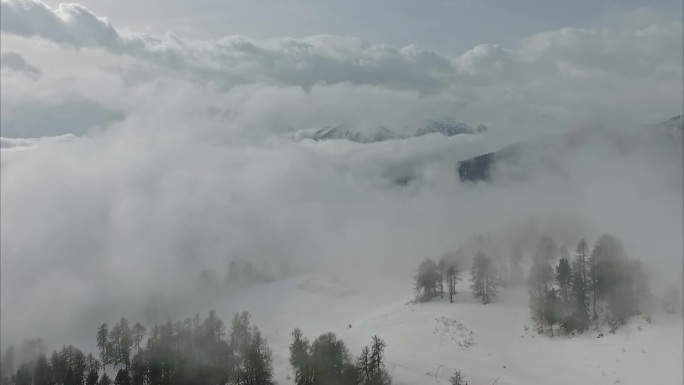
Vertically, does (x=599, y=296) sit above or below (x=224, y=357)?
above

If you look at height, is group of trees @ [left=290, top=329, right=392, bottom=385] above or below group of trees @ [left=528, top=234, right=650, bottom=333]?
below

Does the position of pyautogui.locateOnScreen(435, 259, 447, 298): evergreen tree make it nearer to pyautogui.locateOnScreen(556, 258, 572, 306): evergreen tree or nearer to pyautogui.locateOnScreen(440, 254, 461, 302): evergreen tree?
pyautogui.locateOnScreen(440, 254, 461, 302): evergreen tree

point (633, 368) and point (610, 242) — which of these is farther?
point (610, 242)

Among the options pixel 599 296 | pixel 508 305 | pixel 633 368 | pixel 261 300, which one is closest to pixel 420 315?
pixel 508 305

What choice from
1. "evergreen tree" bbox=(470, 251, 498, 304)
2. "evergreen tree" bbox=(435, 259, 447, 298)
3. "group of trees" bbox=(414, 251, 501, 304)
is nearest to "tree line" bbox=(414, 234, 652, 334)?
"evergreen tree" bbox=(470, 251, 498, 304)

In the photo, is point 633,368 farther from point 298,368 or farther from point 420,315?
point 298,368

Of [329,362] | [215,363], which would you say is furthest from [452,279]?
[215,363]

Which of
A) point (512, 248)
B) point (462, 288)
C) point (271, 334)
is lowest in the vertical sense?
point (271, 334)
